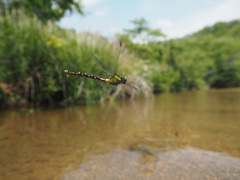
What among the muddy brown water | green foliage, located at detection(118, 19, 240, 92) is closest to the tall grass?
the muddy brown water

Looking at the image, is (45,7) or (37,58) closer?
(37,58)

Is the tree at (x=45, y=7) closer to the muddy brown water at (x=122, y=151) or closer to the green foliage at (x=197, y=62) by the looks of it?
the muddy brown water at (x=122, y=151)

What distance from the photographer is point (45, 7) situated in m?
8.67

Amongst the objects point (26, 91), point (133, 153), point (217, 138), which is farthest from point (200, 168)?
point (26, 91)

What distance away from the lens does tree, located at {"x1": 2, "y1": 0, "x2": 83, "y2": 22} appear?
870cm

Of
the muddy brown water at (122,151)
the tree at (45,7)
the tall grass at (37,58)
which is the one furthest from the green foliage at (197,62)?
the muddy brown water at (122,151)

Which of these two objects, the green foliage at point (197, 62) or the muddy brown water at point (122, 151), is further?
the green foliage at point (197, 62)

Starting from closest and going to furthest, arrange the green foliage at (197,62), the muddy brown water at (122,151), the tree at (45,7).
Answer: the muddy brown water at (122,151)
the tree at (45,7)
the green foliage at (197,62)

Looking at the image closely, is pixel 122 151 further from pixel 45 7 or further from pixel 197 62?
pixel 197 62

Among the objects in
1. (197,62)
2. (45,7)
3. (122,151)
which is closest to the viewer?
(122,151)

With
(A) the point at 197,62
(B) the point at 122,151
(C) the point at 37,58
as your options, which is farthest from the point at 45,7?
(A) the point at 197,62

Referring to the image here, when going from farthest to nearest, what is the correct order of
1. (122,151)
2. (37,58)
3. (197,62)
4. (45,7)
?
(197,62), (45,7), (37,58), (122,151)

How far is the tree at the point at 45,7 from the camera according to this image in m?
8.70

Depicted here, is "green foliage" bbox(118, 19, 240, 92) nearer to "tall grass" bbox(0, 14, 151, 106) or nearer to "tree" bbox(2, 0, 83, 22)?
"tree" bbox(2, 0, 83, 22)
